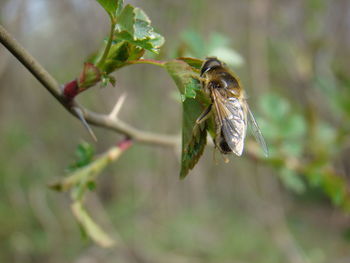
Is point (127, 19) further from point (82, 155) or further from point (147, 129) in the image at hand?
point (147, 129)

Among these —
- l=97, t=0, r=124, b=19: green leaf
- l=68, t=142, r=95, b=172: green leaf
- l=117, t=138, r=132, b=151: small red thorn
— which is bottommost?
l=117, t=138, r=132, b=151: small red thorn

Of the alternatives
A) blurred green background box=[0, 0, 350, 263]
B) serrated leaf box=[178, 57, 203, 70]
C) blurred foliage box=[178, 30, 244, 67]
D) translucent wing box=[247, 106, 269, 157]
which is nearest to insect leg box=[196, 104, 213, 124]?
serrated leaf box=[178, 57, 203, 70]

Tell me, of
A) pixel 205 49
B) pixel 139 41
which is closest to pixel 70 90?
pixel 139 41

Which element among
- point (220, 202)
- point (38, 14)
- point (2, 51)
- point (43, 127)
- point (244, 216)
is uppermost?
point (2, 51)

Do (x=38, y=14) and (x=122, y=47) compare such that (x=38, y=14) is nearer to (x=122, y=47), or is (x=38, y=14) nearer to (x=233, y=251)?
(x=122, y=47)

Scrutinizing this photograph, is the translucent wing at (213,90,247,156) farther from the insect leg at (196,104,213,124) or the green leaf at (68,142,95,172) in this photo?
the green leaf at (68,142,95,172)

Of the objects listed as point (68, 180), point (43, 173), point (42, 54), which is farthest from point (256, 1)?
point (68, 180)
